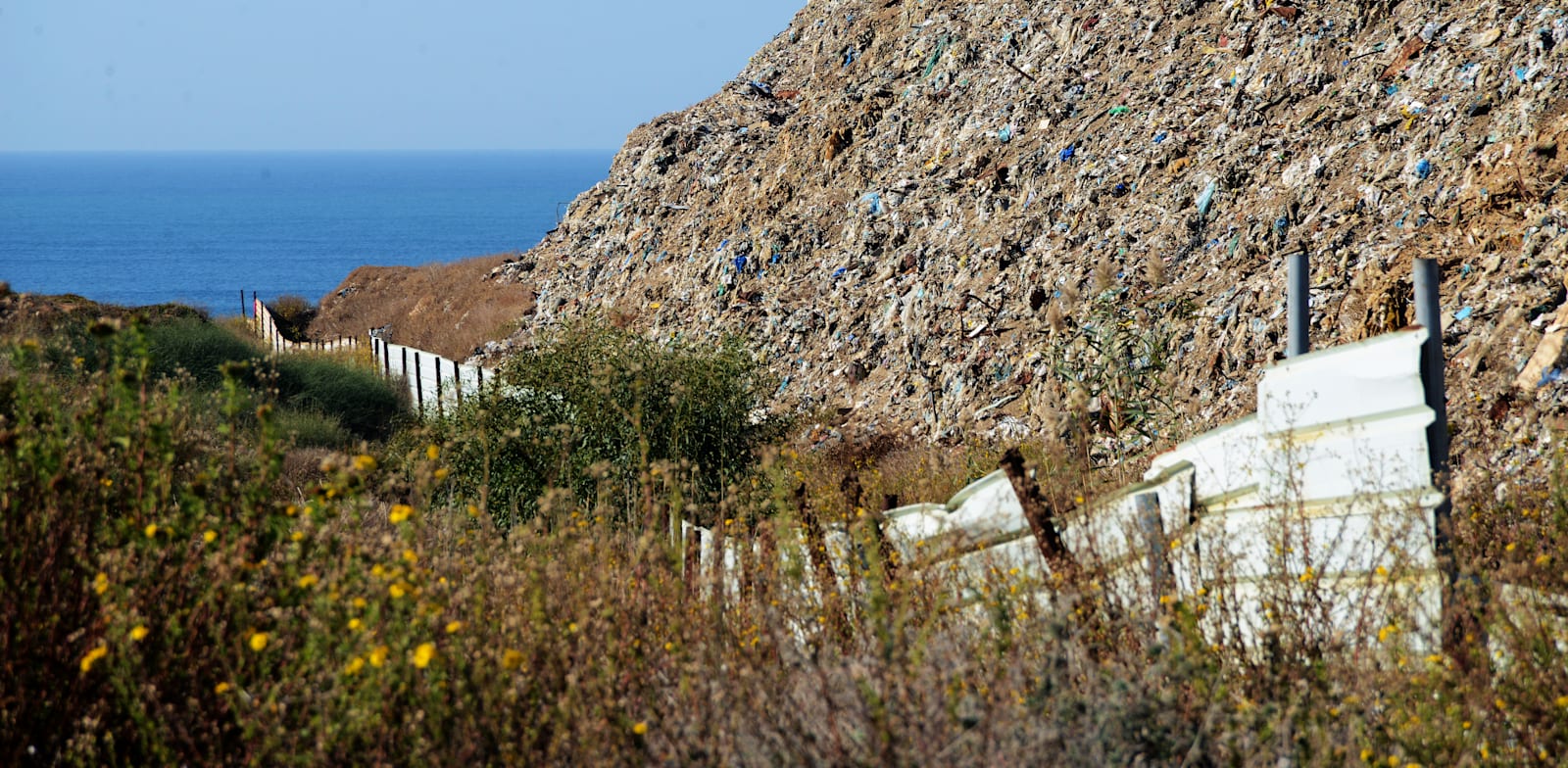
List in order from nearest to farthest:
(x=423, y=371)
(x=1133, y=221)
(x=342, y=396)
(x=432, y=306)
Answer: (x=1133, y=221) < (x=342, y=396) < (x=423, y=371) < (x=432, y=306)

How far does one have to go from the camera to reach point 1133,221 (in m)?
11.3

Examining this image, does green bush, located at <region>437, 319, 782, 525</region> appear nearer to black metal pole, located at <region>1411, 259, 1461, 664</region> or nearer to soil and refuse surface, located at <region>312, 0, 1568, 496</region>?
soil and refuse surface, located at <region>312, 0, 1568, 496</region>

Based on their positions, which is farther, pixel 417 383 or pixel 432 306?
pixel 432 306

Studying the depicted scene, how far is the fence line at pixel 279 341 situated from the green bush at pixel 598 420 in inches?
343

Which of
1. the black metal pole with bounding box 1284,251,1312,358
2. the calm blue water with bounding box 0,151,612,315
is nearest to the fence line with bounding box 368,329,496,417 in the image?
the black metal pole with bounding box 1284,251,1312,358

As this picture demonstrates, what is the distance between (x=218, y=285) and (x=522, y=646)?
2818 inches

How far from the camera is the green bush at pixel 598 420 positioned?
7945 mm

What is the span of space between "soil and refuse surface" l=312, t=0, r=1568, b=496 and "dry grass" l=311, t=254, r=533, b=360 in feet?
4.61

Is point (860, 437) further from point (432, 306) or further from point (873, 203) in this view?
point (432, 306)

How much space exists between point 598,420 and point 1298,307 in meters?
4.76

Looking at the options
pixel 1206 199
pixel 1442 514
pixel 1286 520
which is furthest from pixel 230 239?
pixel 1442 514

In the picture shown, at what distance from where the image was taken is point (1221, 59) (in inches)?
493

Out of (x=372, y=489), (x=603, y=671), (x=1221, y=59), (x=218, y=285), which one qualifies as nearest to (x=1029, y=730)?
(x=603, y=671)

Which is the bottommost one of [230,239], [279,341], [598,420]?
[598,420]
